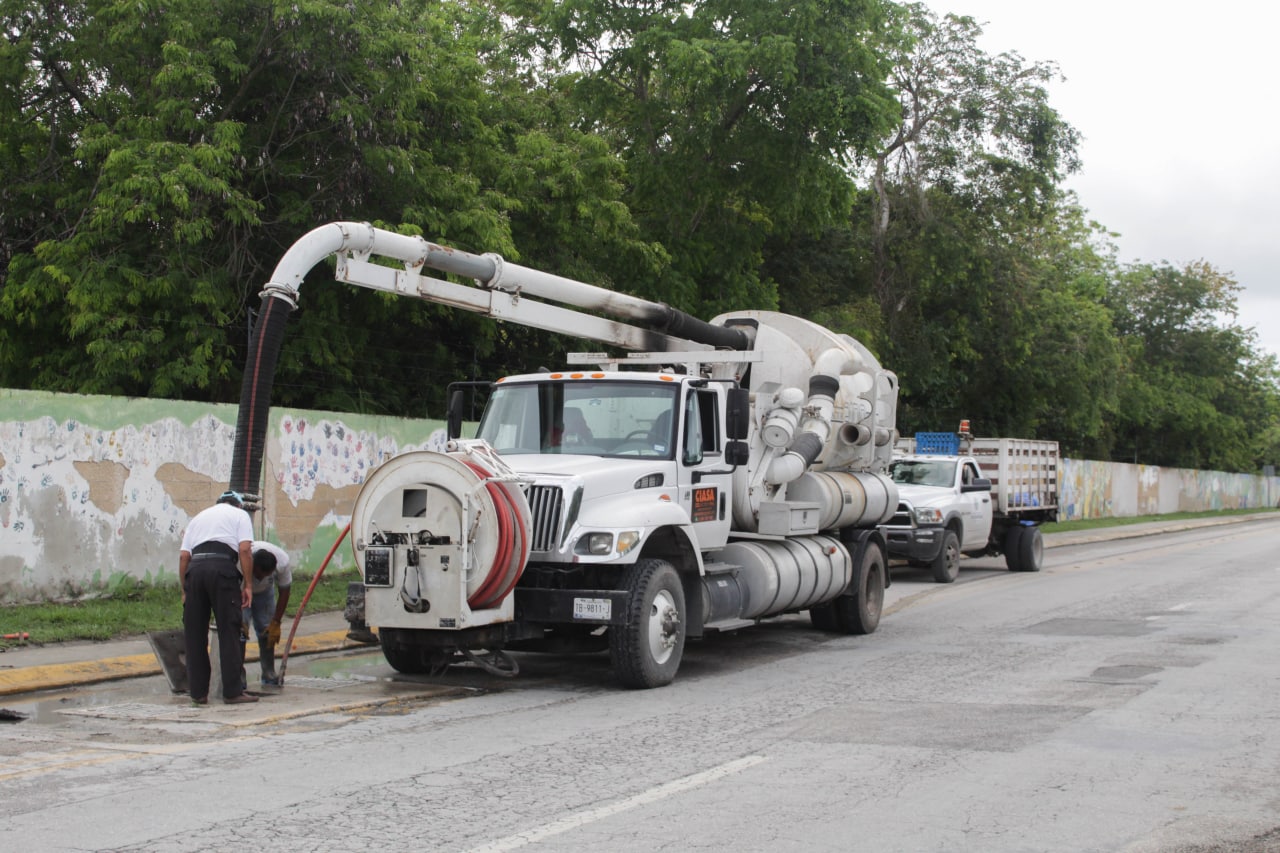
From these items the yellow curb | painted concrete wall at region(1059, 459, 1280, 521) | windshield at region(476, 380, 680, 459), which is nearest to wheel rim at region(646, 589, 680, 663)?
windshield at region(476, 380, 680, 459)

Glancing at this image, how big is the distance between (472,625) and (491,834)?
12.8ft

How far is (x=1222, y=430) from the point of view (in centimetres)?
6719

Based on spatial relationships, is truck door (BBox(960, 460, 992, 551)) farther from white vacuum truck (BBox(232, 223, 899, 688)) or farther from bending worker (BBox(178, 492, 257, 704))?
bending worker (BBox(178, 492, 257, 704))

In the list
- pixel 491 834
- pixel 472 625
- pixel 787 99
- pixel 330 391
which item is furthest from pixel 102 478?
pixel 787 99

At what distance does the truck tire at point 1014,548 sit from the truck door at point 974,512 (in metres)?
0.94

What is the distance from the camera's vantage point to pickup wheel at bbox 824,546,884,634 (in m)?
14.9

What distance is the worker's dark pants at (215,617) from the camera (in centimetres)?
959

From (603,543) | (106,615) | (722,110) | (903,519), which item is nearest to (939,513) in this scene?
(903,519)

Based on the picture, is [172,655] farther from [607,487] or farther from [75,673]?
[607,487]

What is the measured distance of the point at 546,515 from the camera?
1045 cm

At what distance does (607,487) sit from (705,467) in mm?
1397

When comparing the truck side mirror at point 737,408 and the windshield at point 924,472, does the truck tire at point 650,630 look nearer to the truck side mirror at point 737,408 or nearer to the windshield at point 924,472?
the truck side mirror at point 737,408

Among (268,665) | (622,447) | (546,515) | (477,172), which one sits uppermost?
(477,172)

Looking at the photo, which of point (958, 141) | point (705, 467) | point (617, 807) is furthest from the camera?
point (958, 141)
